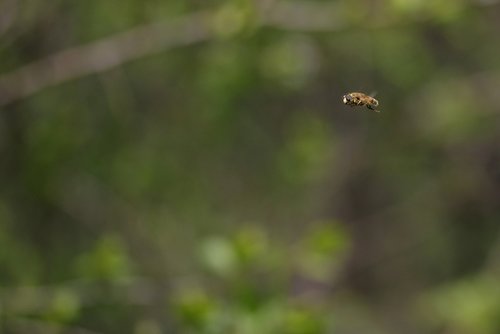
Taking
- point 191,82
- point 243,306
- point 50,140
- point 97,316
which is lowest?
point 243,306

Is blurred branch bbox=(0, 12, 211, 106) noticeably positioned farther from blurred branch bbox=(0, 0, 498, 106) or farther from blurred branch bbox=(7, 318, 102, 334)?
blurred branch bbox=(7, 318, 102, 334)

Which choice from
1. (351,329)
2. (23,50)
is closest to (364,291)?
(351,329)

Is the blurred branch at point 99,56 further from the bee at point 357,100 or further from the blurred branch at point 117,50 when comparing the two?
the bee at point 357,100

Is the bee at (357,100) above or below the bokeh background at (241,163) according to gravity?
below

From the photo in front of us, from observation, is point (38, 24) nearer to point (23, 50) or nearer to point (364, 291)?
point (23, 50)

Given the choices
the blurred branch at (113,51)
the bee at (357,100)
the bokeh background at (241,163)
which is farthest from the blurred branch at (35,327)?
the bee at (357,100)

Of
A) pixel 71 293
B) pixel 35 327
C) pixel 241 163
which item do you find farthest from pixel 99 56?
pixel 241 163

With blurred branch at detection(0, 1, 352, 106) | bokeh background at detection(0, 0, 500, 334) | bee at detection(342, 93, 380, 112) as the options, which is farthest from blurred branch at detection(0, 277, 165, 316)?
bee at detection(342, 93, 380, 112)

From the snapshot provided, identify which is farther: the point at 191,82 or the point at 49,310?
the point at 191,82

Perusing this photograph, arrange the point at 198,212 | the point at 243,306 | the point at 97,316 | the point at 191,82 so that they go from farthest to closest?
the point at 198,212, the point at 191,82, the point at 97,316, the point at 243,306
